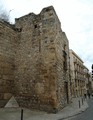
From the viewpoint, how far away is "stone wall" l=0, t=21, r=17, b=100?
1140 centimetres

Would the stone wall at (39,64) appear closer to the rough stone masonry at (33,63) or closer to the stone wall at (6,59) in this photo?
the rough stone masonry at (33,63)

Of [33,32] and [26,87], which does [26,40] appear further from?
[26,87]

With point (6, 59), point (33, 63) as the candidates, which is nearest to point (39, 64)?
point (33, 63)

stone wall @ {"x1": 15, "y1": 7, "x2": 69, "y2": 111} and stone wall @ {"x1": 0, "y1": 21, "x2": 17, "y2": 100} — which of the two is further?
stone wall @ {"x1": 0, "y1": 21, "x2": 17, "y2": 100}

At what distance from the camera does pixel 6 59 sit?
38.7ft

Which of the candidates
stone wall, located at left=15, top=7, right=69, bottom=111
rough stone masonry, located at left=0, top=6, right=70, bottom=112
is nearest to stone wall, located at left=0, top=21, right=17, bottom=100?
rough stone masonry, located at left=0, top=6, right=70, bottom=112

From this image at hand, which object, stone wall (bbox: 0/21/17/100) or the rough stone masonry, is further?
stone wall (bbox: 0/21/17/100)

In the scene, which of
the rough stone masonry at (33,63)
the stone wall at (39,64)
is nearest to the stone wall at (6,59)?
the rough stone masonry at (33,63)

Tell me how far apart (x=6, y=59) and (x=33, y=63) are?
5.72 feet

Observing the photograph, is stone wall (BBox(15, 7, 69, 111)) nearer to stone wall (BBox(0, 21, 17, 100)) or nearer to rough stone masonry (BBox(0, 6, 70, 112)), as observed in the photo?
rough stone masonry (BBox(0, 6, 70, 112))

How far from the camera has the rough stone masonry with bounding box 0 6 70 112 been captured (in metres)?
11.1

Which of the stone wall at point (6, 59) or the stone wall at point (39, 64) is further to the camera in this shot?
the stone wall at point (6, 59)

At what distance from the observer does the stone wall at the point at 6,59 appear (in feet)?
37.4

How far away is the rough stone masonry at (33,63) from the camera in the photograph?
437 inches
